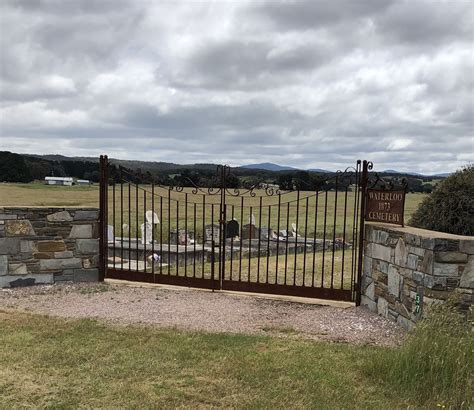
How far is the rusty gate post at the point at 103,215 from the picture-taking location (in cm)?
754

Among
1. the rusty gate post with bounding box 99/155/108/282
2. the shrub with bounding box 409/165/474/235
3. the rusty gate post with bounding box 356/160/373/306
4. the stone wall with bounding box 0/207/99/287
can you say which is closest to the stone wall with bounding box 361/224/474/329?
the rusty gate post with bounding box 356/160/373/306

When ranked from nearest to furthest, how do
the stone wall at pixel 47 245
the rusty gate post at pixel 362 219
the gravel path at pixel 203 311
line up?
the gravel path at pixel 203 311 → the rusty gate post at pixel 362 219 → the stone wall at pixel 47 245

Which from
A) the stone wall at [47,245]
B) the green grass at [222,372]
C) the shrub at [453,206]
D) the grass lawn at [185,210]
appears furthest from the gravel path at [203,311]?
the shrub at [453,206]

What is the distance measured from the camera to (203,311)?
243 inches

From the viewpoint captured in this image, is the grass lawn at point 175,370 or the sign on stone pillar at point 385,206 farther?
the sign on stone pillar at point 385,206

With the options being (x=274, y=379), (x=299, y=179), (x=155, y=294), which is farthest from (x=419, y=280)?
(x=155, y=294)

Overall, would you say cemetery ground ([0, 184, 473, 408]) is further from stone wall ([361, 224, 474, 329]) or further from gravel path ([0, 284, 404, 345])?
stone wall ([361, 224, 474, 329])

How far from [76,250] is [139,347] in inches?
134

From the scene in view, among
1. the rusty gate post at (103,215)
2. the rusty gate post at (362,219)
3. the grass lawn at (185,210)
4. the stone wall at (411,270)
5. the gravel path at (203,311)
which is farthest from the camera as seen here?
the grass lawn at (185,210)

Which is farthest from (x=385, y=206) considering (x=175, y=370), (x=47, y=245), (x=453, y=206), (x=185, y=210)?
(x=47, y=245)

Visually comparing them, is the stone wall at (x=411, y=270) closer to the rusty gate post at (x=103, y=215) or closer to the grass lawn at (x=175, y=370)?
the grass lawn at (x=175, y=370)

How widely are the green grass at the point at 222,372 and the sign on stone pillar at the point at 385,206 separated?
1884 mm

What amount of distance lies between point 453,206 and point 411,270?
4.06 feet

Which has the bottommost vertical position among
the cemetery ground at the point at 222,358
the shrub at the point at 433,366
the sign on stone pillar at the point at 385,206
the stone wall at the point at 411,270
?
the cemetery ground at the point at 222,358
